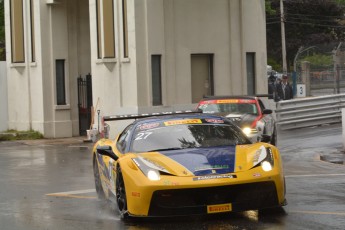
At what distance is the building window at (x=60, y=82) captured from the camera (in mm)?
28516

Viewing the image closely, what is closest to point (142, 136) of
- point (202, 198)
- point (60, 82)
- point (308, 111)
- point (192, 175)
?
point (192, 175)

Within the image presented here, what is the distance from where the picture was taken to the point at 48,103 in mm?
28219

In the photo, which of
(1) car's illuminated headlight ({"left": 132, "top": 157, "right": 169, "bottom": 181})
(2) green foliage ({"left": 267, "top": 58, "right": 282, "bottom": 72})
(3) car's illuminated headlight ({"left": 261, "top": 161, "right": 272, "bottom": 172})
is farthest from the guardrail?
(2) green foliage ({"left": 267, "top": 58, "right": 282, "bottom": 72})

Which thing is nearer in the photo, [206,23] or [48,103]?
[206,23]

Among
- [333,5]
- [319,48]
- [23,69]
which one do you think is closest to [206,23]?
[23,69]

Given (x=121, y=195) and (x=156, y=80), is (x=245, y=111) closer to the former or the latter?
(x=156, y=80)

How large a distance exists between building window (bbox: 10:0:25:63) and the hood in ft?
65.3

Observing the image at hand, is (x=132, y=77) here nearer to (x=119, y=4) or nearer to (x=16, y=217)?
(x=119, y=4)

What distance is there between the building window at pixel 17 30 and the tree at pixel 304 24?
46.9m

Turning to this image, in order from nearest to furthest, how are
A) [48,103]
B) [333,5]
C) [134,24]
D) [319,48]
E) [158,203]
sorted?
[158,203]
[134,24]
[48,103]
[319,48]
[333,5]

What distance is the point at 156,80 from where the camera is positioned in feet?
83.6

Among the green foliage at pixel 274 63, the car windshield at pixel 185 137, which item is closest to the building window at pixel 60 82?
the car windshield at pixel 185 137

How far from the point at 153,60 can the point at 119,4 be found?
6.78 ft

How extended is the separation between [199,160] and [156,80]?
15.9 meters
